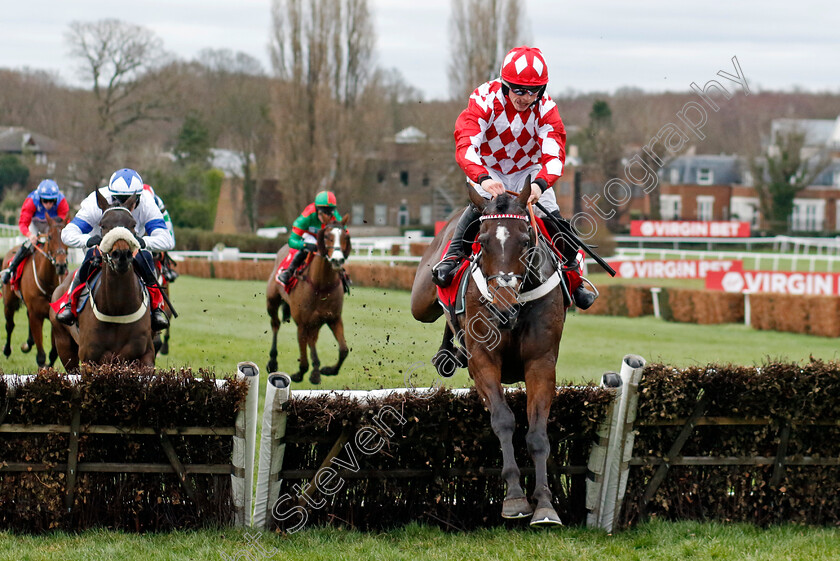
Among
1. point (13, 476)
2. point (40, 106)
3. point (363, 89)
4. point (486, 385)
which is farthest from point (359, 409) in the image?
point (40, 106)

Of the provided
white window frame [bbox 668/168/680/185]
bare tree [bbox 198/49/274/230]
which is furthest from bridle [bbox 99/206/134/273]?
white window frame [bbox 668/168/680/185]

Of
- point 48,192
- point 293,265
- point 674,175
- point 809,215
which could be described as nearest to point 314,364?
point 293,265

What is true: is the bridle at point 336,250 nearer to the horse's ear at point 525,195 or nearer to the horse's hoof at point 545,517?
the horse's ear at point 525,195

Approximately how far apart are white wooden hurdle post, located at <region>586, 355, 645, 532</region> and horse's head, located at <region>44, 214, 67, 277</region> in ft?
19.6

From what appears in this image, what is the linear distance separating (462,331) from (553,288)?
0.57 meters

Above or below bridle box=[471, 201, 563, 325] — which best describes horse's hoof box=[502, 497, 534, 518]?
below

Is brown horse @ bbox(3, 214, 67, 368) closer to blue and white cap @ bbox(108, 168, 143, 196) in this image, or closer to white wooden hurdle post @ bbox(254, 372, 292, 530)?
blue and white cap @ bbox(108, 168, 143, 196)

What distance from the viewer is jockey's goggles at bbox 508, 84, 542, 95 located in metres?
4.75

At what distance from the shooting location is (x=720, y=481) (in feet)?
16.1

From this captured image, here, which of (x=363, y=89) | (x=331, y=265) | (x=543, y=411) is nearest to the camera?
(x=543, y=411)

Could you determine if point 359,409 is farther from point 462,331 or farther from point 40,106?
→ point 40,106

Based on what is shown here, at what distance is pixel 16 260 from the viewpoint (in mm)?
9695

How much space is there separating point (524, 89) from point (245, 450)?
7.40 ft

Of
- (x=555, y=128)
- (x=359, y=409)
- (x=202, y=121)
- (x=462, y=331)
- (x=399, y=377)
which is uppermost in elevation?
(x=202, y=121)
